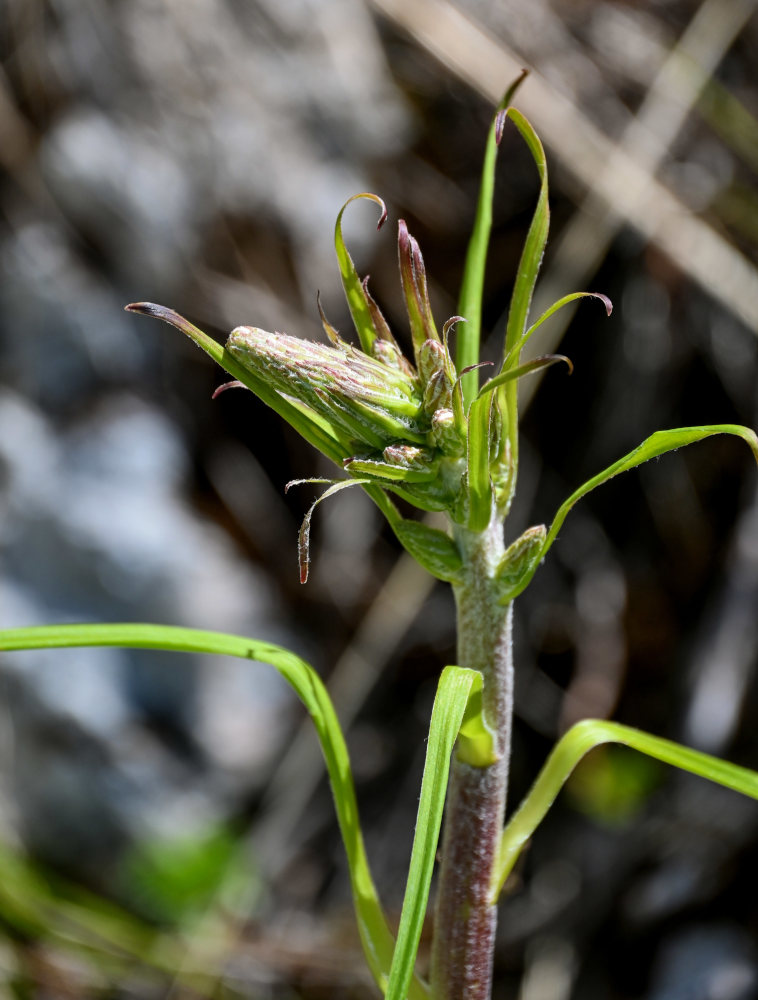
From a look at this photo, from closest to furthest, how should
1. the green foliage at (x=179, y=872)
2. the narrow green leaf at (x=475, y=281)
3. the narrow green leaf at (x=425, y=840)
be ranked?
the narrow green leaf at (x=425, y=840) → the narrow green leaf at (x=475, y=281) → the green foliage at (x=179, y=872)

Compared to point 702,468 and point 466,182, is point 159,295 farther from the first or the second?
point 702,468

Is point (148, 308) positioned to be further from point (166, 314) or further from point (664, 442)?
point (664, 442)

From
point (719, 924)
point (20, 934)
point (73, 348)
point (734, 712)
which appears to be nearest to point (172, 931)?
point (20, 934)

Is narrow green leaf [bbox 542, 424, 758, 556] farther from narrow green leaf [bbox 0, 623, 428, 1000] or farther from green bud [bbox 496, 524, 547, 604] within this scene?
narrow green leaf [bbox 0, 623, 428, 1000]

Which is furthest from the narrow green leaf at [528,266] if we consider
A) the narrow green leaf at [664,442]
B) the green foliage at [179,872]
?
the green foliage at [179,872]

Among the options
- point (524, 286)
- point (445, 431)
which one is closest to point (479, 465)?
point (445, 431)

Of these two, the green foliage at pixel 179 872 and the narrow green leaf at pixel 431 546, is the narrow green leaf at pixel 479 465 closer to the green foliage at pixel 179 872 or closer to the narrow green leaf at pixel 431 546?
the narrow green leaf at pixel 431 546

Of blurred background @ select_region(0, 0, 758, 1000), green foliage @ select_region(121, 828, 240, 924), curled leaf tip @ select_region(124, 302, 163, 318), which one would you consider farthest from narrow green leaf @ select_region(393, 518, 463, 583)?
green foliage @ select_region(121, 828, 240, 924)
